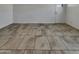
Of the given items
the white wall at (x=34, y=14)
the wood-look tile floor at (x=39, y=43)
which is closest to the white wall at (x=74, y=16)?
the wood-look tile floor at (x=39, y=43)

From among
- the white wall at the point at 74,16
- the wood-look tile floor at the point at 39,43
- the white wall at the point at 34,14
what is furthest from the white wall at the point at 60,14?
the wood-look tile floor at the point at 39,43

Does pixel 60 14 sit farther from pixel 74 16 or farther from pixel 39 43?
pixel 39 43

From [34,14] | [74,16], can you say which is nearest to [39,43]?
[74,16]

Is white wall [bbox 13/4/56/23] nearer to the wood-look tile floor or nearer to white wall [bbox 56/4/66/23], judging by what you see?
white wall [bbox 56/4/66/23]

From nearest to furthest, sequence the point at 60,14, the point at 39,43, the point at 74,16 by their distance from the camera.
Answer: the point at 39,43
the point at 74,16
the point at 60,14

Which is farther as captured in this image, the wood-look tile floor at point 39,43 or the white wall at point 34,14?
the white wall at point 34,14

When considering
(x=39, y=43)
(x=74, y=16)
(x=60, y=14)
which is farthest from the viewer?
(x=60, y=14)

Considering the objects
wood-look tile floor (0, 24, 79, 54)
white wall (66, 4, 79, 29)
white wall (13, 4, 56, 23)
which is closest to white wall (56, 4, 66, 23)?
white wall (13, 4, 56, 23)

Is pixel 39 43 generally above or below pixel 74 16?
below

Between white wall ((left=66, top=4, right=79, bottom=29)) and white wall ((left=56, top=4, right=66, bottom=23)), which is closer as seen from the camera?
white wall ((left=66, top=4, right=79, bottom=29))

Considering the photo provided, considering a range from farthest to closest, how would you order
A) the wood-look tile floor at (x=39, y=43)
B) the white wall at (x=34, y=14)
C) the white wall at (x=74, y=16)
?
the white wall at (x=34, y=14), the white wall at (x=74, y=16), the wood-look tile floor at (x=39, y=43)

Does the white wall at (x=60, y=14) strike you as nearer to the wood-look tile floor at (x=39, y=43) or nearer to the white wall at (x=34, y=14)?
the white wall at (x=34, y=14)

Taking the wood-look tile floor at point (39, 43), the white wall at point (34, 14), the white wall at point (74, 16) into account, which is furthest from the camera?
the white wall at point (34, 14)
